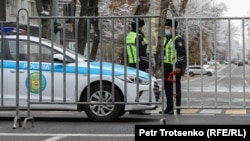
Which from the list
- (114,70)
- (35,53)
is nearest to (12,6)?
(35,53)

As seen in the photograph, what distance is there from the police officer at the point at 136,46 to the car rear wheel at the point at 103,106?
68 cm

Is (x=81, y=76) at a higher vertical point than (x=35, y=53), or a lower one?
lower

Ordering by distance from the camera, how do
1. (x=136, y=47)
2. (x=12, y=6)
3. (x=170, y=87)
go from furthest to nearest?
1. (x=12, y=6)
2. (x=170, y=87)
3. (x=136, y=47)

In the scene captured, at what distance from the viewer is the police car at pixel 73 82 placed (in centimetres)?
1140

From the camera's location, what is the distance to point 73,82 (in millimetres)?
11586

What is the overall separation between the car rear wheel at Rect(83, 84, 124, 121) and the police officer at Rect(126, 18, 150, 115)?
68cm

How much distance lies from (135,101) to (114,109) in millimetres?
555

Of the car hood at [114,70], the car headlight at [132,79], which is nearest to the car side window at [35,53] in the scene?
the car hood at [114,70]

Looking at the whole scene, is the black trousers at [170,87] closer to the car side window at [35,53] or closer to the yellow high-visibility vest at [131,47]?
the yellow high-visibility vest at [131,47]

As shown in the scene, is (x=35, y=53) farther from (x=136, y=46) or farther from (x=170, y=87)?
(x=170, y=87)

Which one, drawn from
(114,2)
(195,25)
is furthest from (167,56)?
(114,2)

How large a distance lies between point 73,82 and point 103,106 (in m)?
0.74

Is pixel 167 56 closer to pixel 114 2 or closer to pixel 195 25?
pixel 195 25

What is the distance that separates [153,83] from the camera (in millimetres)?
11656
